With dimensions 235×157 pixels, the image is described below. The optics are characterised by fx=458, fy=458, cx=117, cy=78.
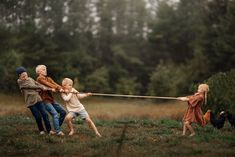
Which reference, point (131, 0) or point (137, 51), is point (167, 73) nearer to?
point (137, 51)

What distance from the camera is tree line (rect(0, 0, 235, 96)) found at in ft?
143

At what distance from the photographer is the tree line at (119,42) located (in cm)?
4347

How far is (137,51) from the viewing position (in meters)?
65.7

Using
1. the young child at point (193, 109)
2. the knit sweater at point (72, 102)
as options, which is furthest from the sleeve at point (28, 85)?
the young child at point (193, 109)

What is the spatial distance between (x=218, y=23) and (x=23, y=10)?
2349 centimetres

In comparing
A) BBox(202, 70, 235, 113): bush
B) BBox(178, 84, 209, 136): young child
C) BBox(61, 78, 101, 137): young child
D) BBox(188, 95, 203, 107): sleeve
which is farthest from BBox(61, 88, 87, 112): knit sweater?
BBox(202, 70, 235, 113): bush

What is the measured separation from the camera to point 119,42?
65750mm

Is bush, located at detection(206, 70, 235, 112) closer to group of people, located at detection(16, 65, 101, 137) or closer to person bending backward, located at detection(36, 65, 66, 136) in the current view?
group of people, located at detection(16, 65, 101, 137)

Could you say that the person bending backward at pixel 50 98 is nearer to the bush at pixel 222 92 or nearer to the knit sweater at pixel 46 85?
the knit sweater at pixel 46 85

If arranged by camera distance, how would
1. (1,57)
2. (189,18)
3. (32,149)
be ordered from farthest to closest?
(189,18) → (1,57) → (32,149)

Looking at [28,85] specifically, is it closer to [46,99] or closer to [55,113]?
[46,99]

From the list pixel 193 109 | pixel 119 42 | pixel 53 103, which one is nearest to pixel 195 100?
pixel 193 109

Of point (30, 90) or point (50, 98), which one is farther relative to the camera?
point (50, 98)

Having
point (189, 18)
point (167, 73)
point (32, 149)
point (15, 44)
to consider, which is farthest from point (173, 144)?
point (189, 18)
